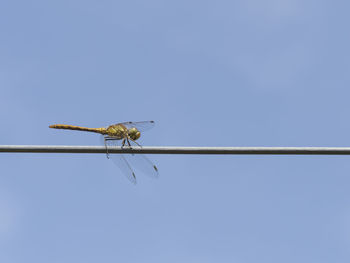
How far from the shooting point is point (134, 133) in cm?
1069

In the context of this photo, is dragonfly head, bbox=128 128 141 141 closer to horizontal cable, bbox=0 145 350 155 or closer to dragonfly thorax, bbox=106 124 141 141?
dragonfly thorax, bbox=106 124 141 141

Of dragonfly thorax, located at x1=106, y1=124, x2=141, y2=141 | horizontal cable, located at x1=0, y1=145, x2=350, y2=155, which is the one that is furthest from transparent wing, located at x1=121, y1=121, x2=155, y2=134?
horizontal cable, located at x1=0, y1=145, x2=350, y2=155

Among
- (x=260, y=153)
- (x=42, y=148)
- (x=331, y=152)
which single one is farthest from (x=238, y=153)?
(x=42, y=148)

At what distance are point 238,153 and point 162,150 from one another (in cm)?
93

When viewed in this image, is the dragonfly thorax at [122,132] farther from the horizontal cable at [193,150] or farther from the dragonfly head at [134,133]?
the horizontal cable at [193,150]

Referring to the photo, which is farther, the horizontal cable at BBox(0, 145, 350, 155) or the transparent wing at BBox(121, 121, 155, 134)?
the transparent wing at BBox(121, 121, 155, 134)

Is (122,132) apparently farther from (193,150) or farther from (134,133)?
(193,150)

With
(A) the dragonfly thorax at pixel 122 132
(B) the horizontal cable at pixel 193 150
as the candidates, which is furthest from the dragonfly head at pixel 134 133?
(B) the horizontal cable at pixel 193 150

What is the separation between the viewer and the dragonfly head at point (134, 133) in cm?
1050

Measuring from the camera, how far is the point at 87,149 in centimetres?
626

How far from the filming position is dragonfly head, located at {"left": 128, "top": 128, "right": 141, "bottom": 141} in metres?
10.5

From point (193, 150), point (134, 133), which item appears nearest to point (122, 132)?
point (134, 133)

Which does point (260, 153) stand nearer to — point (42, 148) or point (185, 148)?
point (185, 148)

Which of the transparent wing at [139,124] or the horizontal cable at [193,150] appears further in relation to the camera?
the transparent wing at [139,124]
